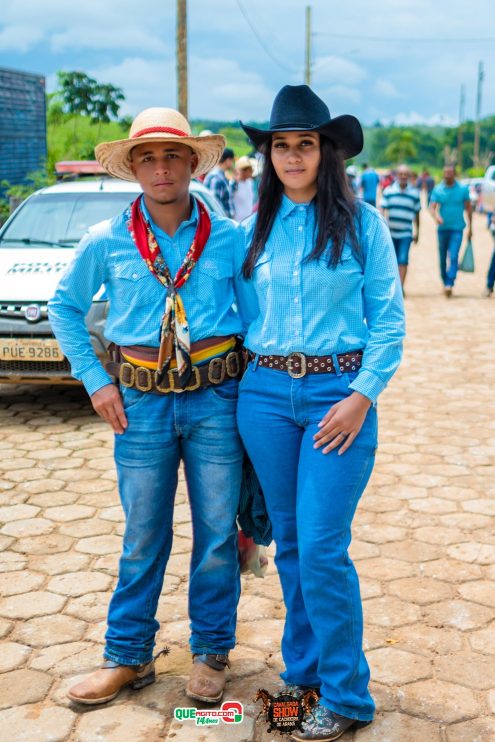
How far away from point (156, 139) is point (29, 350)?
382 centimetres

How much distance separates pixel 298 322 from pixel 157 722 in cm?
143

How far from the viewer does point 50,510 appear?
5.03 meters

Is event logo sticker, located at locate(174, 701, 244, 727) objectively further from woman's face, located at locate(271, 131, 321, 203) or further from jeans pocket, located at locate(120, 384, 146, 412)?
woman's face, located at locate(271, 131, 321, 203)

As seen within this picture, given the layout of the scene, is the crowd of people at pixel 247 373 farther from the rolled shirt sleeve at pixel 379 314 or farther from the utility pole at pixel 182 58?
the utility pole at pixel 182 58

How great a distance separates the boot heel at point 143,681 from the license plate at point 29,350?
3.52 m

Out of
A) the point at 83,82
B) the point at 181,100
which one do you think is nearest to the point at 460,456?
the point at 181,100

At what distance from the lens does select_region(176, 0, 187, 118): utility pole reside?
56.0ft

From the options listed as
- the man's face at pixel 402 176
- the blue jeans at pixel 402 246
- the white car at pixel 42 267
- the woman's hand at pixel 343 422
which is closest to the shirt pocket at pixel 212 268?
the woman's hand at pixel 343 422

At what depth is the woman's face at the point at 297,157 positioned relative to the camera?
2.83 meters

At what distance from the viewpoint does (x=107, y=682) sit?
10.3ft

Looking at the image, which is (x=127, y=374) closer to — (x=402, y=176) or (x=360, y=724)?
(x=360, y=724)

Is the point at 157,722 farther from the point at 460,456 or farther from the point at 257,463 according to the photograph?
the point at 460,456

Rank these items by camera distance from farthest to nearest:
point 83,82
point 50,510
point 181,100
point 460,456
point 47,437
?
point 83,82 → point 181,100 → point 47,437 → point 460,456 → point 50,510

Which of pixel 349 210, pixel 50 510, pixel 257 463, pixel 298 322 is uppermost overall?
pixel 349 210
